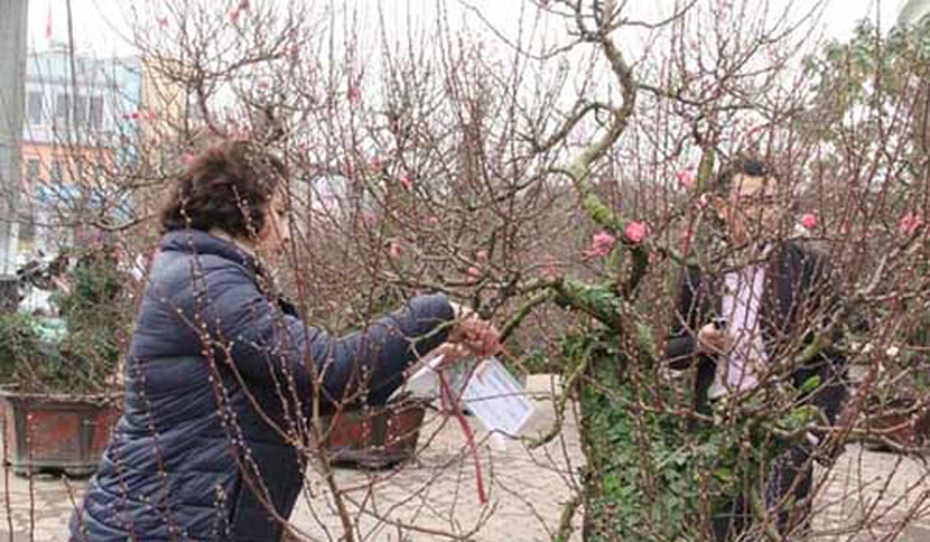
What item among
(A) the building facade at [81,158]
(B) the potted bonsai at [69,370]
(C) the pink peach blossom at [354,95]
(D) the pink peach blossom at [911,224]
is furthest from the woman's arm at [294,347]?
(A) the building facade at [81,158]

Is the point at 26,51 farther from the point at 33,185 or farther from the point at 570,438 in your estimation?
the point at 570,438

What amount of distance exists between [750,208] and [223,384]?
1.36 metres

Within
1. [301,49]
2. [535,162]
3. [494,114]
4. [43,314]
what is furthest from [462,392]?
[43,314]

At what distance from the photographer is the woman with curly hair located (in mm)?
1946

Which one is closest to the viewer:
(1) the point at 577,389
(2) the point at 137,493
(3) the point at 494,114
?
(2) the point at 137,493

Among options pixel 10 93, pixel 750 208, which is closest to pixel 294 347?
pixel 750 208

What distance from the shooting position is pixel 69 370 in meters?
6.65

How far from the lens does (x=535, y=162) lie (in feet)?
12.6

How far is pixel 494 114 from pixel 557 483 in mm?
3342

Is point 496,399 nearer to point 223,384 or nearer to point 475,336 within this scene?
point 475,336

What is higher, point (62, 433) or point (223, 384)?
point (223, 384)

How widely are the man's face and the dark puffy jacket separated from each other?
2.82ft

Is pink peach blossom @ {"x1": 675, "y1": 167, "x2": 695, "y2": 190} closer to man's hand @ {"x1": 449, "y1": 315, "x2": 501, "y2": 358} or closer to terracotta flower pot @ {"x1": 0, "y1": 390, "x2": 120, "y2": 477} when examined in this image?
man's hand @ {"x1": 449, "y1": 315, "x2": 501, "y2": 358}

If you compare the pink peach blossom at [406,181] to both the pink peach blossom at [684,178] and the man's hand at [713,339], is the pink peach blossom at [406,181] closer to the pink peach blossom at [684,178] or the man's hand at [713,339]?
the pink peach blossom at [684,178]
